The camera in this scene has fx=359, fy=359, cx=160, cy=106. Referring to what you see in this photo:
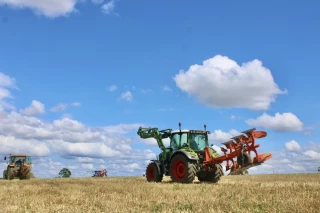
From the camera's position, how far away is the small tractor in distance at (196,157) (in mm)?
14586

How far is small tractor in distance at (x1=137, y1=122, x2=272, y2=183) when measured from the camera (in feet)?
47.9

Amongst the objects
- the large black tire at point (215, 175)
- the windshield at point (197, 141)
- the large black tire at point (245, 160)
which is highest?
the windshield at point (197, 141)

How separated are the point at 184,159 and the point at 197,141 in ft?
5.38

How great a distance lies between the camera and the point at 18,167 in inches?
1246

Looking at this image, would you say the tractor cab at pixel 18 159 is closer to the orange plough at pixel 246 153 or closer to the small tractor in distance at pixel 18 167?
the small tractor in distance at pixel 18 167

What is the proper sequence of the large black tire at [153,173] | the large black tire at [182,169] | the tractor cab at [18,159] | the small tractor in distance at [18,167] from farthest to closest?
the tractor cab at [18,159] < the small tractor in distance at [18,167] < the large black tire at [153,173] < the large black tire at [182,169]

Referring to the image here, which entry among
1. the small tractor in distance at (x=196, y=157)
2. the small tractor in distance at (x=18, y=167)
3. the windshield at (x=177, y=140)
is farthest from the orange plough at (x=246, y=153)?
the small tractor in distance at (x=18, y=167)

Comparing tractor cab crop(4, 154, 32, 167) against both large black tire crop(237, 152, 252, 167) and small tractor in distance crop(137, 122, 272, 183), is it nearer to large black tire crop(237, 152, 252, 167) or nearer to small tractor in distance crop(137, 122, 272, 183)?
small tractor in distance crop(137, 122, 272, 183)

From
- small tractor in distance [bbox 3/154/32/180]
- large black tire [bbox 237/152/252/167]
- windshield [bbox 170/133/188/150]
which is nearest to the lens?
large black tire [bbox 237/152/252/167]

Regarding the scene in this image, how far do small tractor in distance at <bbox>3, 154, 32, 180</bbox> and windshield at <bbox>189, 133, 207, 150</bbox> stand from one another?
1917 centimetres

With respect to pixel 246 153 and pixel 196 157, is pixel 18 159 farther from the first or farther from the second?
pixel 246 153

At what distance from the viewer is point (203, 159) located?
17.1m

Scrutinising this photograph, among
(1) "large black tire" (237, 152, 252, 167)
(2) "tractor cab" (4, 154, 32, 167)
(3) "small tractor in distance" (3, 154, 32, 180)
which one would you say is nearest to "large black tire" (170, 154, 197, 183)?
(1) "large black tire" (237, 152, 252, 167)

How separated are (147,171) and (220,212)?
41.7 ft
